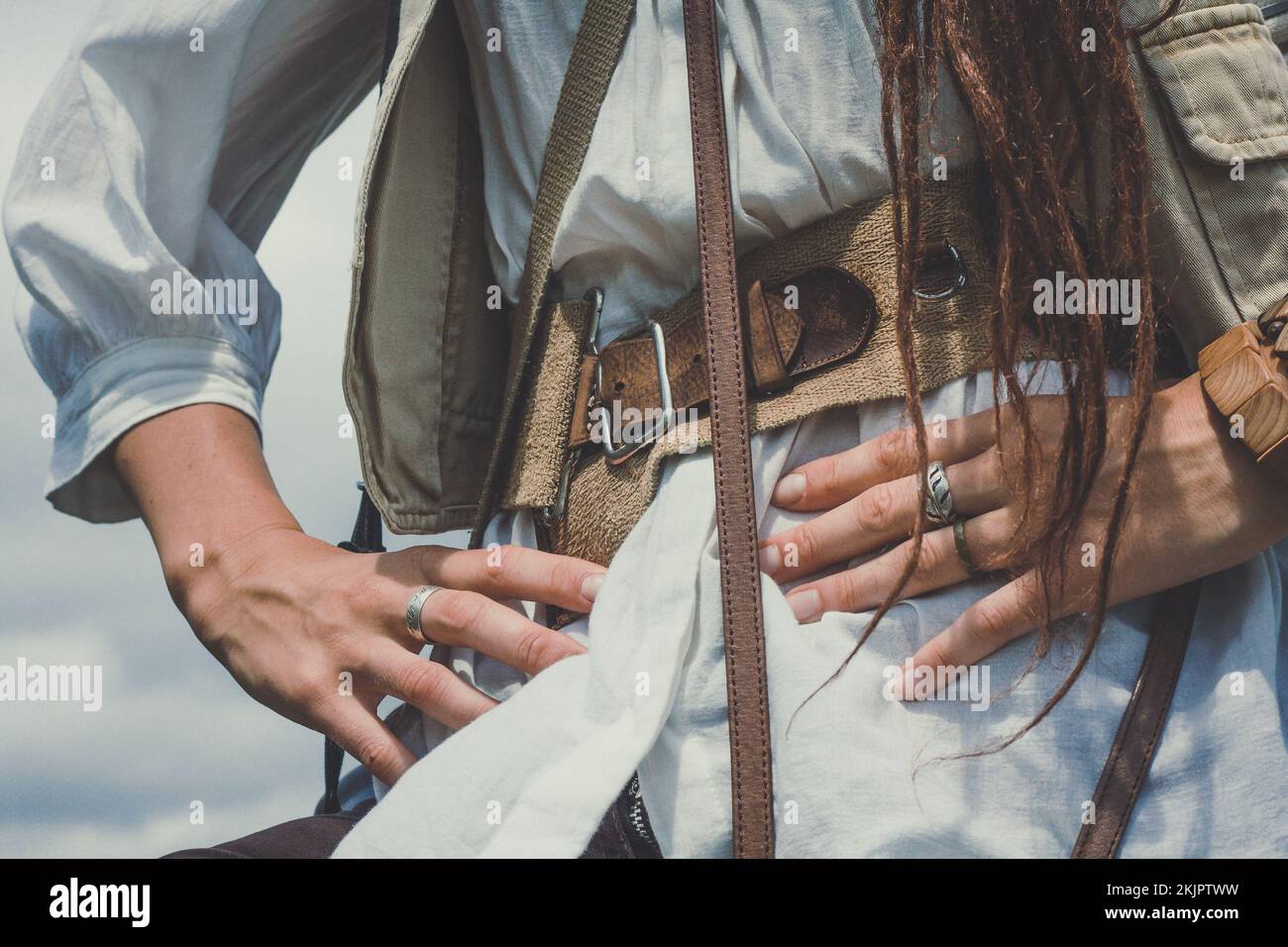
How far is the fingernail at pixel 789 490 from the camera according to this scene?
0.94 metres

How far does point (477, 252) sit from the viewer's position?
118 cm

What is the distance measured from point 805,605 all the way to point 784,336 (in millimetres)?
223

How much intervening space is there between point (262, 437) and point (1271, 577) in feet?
3.36

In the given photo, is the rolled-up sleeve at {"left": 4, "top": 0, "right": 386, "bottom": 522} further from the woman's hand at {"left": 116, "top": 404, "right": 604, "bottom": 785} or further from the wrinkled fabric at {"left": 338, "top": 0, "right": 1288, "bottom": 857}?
the wrinkled fabric at {"left": 338, "top": 0, "right": 1288, "bottom": 857}

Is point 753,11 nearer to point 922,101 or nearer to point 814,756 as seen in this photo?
point 922,101

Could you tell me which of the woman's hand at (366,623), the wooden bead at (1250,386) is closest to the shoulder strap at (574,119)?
the woman's hand at (366,623)

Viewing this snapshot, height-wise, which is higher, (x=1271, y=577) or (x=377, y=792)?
(x=1271, y=577)

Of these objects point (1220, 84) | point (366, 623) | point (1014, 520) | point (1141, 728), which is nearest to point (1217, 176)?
point (1220, 84)

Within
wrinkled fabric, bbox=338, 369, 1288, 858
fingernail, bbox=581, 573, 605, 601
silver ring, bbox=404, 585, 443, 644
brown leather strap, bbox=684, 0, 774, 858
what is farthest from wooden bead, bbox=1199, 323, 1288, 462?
silver ring, bbox=404, 585, 443, 644

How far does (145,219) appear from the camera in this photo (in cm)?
117

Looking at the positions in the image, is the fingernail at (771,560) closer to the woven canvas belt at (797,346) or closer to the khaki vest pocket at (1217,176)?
the woven canvas belt at (797,346)

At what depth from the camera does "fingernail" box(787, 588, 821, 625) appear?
90 centimetres

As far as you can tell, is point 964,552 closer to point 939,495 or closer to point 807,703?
point 939,495

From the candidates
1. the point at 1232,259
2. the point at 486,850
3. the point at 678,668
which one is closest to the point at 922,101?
the point at 1232,259
